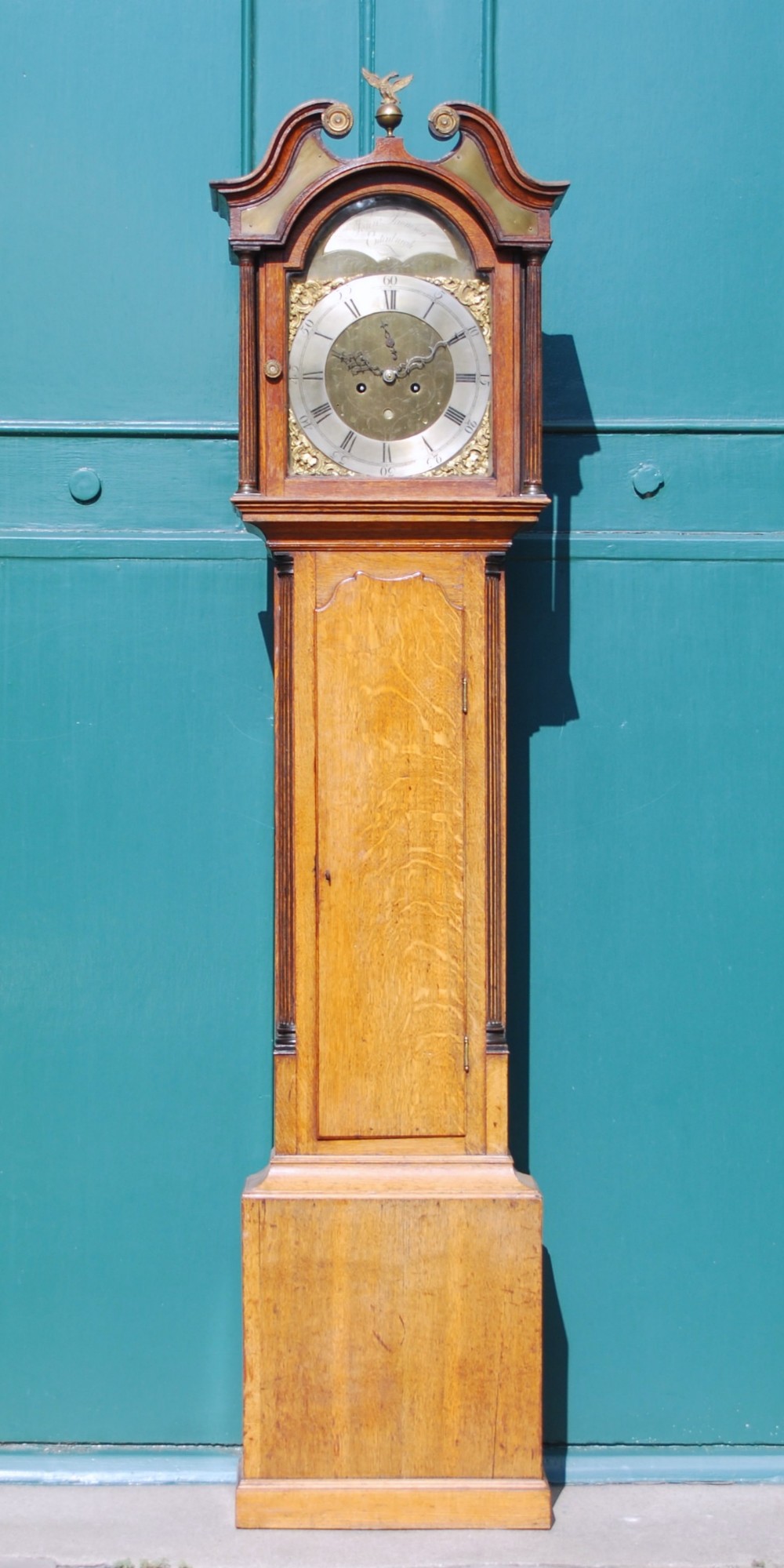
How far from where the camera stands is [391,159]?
2938 mm

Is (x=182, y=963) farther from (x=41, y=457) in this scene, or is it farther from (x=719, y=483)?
(x=719, y=483)

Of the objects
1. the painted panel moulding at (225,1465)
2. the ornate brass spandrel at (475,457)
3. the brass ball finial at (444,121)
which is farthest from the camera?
the painted panel moulding at (225,1465)

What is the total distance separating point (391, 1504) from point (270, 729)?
1688 mm

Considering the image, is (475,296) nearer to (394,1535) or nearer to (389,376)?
Result: (389,376)

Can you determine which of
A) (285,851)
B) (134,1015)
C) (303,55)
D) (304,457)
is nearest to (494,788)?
(285,851)

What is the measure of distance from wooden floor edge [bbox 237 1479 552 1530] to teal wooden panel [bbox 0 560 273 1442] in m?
0.44

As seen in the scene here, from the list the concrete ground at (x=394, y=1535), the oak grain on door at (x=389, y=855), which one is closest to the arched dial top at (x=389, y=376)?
the oak grain on door at (x=389, y=855)

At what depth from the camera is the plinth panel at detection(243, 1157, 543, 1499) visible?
2973 mm

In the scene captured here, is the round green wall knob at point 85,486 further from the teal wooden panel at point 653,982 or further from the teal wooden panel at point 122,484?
the teal wooden panel at point 653,982

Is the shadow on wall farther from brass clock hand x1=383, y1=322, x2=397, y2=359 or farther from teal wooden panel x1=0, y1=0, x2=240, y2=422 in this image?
teal wooden panel x1=0, y1=0, x2=240, y2=422

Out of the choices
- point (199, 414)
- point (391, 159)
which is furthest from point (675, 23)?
point (199, 414)

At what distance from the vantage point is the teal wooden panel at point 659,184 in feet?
11.3

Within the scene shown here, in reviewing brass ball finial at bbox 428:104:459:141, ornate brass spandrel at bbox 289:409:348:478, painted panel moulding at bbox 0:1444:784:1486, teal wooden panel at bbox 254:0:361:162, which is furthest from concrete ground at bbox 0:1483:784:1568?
teal wooden panel at bbox 254:0:361:162

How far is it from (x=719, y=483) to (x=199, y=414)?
1.25 m
